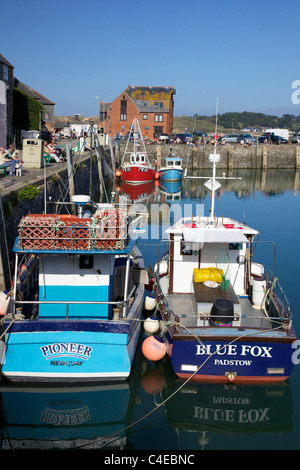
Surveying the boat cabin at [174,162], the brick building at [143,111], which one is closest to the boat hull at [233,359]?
the boat cabin at [174,162]

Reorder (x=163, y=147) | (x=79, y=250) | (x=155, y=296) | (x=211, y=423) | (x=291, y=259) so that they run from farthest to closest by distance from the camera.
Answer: (x=163, y=147) → (x=291, y=259) → (x=155, y=296) → (x=79, y=250) → (x=211, y=423)

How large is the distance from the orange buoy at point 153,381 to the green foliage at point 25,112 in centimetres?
3902

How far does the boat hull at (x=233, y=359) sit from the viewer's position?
9.57 m

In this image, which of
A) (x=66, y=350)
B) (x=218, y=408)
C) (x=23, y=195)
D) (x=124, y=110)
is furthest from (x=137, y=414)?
(x=124, y=110)

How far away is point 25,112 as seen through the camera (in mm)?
45156

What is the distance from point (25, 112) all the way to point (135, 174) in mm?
12825

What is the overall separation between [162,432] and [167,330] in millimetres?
2417

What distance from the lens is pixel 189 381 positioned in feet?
33.3

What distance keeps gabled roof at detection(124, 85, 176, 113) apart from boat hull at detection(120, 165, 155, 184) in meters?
32.5

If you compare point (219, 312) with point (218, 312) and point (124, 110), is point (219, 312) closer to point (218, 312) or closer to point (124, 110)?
point (218, 312)

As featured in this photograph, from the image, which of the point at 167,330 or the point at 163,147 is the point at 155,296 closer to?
the point at 167,330

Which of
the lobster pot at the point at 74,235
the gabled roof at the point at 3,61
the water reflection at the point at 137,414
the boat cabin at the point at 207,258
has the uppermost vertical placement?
the gabled roof at the point at 3,61

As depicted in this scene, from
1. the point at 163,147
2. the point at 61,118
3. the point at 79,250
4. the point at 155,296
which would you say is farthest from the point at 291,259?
the point at 61,118

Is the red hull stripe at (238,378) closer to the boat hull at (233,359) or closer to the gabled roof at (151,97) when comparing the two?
the boat hull at (233,359)
